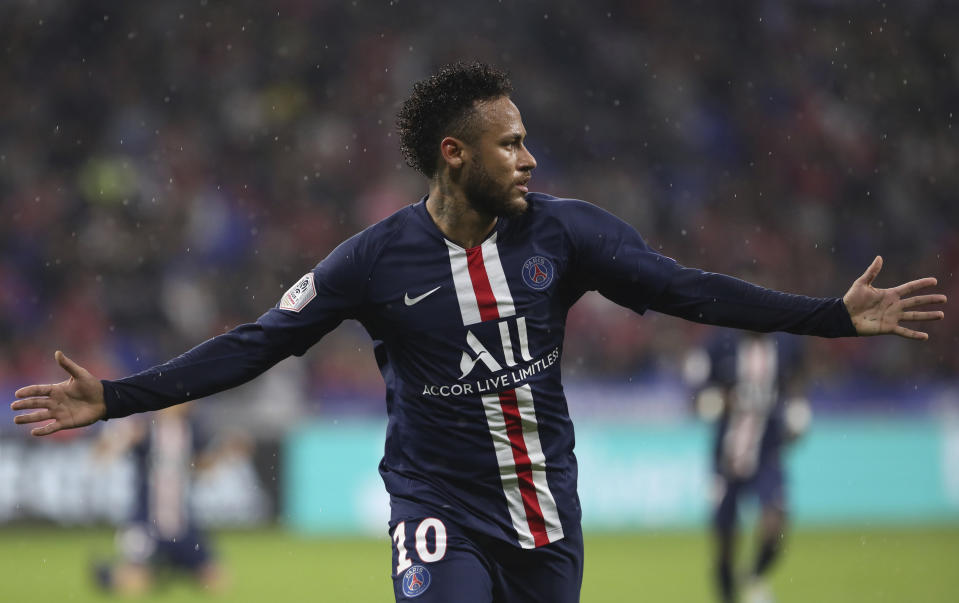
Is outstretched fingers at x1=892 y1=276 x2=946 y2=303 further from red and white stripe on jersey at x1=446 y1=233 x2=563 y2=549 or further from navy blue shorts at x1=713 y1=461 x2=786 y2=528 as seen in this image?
navy blue shorts at x1=713 y1=461 x2=786 y2=528

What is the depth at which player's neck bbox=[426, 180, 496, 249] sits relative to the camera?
4129 millimetres

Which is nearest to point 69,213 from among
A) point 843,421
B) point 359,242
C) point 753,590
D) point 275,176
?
point 275,176

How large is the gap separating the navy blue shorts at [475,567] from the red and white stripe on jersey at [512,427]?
0.23 ft

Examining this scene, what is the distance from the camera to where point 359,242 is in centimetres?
412

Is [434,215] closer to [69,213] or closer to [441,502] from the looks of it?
[441,502]

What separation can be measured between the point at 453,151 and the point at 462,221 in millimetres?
231

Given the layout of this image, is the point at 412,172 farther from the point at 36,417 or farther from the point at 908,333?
the point at 908,333

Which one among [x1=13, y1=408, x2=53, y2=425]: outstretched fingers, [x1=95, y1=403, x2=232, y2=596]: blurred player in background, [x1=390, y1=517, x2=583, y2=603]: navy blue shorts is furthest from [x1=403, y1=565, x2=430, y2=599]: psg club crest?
[x1=95, y1=403, x2=232, y2=596]: blurred player in background

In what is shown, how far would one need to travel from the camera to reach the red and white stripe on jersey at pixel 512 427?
159 inches

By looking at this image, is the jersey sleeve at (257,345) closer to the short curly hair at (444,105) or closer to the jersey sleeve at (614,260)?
the short curly hair at (444,105)

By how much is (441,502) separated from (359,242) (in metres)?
0.88

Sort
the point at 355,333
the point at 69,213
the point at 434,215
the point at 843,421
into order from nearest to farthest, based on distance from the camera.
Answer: the point at 434,215, the point at 843,421, the point at 355,333, the point at 69,213

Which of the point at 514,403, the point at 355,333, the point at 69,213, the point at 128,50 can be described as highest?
the point at 128,50

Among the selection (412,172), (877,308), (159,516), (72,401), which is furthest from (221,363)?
(412,172)
